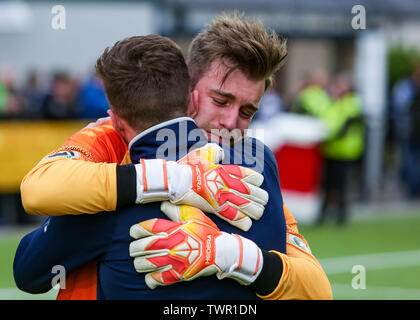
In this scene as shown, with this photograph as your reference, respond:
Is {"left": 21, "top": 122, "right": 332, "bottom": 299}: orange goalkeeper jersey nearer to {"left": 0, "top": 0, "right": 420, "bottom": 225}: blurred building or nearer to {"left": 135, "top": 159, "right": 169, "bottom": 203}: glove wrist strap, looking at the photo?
→ {"left": 135, "top": 159, "right": 169, "bottom": 203}: glove wrist strap

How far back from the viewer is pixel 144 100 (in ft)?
8.86

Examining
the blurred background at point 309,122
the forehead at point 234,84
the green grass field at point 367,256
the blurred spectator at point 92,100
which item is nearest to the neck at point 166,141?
the forehead at point 234,84

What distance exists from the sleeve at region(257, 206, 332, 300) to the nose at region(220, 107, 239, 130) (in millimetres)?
563

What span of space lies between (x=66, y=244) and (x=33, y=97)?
35.6 feet

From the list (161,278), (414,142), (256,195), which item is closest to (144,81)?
(256,195)

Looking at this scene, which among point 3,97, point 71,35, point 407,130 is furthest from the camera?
point 71,35

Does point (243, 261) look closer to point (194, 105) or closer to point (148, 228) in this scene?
point (148, 228)

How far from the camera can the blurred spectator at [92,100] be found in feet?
40.0

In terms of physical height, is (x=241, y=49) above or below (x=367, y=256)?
above

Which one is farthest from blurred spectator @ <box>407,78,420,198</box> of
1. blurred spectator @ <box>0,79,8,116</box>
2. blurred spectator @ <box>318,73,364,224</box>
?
blurred spectator @ <box>0,79,8,116</box>

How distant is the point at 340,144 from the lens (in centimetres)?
1309

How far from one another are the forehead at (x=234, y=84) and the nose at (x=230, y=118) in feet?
0.19
